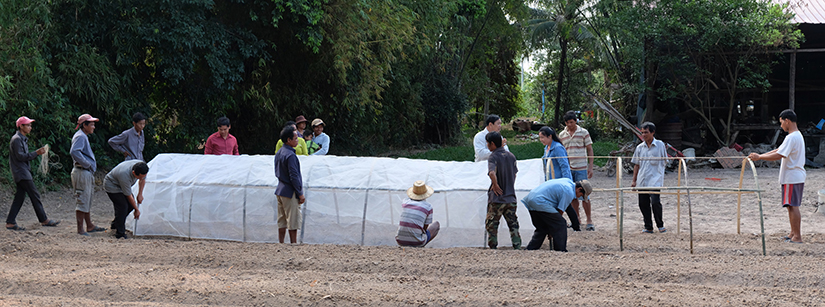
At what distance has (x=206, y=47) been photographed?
40.8ft

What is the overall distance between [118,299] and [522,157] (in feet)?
53.8

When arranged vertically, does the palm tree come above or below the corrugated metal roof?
→ above

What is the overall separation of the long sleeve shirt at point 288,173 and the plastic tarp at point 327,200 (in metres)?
0.60

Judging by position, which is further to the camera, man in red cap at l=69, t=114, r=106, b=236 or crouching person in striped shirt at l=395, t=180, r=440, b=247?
man in red cap at l=69, t=114, r=106, b=236

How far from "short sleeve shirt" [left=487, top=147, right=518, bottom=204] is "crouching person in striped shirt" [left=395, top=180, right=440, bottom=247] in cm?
77

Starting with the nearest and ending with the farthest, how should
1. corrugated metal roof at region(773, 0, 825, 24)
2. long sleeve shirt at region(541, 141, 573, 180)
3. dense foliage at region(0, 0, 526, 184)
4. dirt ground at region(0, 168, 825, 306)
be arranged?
dirt ground at region(0, 168, 825, 306), long sleeve shirt at region(541, 141, 573, 180), dense foliage at region(0, 0, 526, 184), corrugated metal roof at region(773, 0, 825, 24)

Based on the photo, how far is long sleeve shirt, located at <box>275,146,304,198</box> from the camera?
678 cm

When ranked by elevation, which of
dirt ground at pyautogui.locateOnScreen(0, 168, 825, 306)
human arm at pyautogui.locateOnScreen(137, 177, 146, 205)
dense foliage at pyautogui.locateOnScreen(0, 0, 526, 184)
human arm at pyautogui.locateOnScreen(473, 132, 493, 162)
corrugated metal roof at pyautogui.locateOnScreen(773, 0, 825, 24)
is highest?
corrugated metal roof at pyautogui.locateOnScreen(773, 0, 825, 24)

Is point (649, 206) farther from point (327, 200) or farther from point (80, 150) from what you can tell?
point (80, 150)

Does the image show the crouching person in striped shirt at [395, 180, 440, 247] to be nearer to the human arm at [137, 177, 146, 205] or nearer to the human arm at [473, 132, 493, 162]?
the human arm at [473, 132, 493, 162]

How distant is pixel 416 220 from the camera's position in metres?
6.44

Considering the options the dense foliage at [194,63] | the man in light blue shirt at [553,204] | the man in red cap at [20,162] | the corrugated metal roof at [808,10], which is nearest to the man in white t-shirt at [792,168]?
the man in light blue shirt at [553,204]

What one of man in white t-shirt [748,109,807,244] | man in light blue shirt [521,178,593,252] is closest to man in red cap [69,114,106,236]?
man in light blue shirt [521,178,593,252]

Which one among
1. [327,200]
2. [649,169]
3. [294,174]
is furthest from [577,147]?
[294,174]
